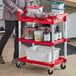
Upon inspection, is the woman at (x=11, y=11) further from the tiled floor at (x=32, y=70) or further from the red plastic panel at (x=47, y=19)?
the tiled floor at (x=32, y=70)

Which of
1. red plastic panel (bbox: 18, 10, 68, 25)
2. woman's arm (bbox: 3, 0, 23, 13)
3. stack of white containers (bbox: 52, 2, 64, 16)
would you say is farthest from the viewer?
woman's arm (bbox: 3, 0, 23, 13)

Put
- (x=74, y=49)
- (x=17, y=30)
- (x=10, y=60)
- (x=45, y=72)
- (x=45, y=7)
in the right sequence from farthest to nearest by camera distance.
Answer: (x=45, y=7)
(x=74, y=49)
(x=10, y=60)
(x=17, y=30)
(x=45, y=72)

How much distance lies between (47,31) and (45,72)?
0.54 m

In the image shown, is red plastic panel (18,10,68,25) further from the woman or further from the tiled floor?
the tiled floor

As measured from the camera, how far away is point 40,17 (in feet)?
10.6

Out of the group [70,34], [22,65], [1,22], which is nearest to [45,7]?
[70,34]

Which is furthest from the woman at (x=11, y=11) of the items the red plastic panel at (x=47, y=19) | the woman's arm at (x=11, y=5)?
the red plastic panel at (x=47, y=19)

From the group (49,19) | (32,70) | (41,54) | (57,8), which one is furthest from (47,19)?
(32,70)

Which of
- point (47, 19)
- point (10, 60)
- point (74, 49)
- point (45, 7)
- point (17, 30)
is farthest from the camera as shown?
point (45, 7)

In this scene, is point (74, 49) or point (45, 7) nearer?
point (74, 49)

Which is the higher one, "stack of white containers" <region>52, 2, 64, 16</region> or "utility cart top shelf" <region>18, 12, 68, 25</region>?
"stack of white containers" <region>52, 2, 64, 16</region>

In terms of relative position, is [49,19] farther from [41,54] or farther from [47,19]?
[41,54]

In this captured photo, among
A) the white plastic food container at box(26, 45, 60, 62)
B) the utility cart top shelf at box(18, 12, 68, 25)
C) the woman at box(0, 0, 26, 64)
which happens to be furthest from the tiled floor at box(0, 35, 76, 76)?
the utility cart top shelf at box(18, 12, 68, 25)

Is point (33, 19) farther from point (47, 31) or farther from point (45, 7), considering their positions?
point (45, 7)
